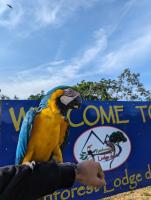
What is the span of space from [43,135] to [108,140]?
1601 mm

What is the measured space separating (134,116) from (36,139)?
6.59 feet

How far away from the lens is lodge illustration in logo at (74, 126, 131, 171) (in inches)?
161

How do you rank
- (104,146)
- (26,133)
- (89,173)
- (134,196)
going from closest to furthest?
(89,173) → (26,133) → (104,146) → (134,196)

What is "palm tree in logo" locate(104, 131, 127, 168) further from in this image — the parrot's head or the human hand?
the human hand

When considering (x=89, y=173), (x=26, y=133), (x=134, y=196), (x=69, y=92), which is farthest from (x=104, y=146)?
(x=89, y=173)

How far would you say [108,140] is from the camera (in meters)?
4.33

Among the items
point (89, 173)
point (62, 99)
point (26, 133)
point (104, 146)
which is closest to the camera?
point (89, 173)

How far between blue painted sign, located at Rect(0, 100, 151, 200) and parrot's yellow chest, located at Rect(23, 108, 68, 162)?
746 mm

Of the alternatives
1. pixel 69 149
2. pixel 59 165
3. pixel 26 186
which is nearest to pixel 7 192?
pixel 26 186

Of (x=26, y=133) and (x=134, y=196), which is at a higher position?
(x=26, y=133)

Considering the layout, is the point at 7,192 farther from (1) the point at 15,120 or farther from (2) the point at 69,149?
(2) the point at 69,149

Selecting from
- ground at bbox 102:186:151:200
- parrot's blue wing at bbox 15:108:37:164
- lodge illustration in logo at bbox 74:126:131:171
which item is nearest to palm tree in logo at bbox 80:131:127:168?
lodge illustration in logo at bbox 74:126:131:171

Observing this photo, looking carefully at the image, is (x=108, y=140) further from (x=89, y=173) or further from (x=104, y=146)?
(x=89, y=173)

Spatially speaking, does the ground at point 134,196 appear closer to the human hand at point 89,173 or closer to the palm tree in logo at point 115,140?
the palm tree in logo at point 115,140
